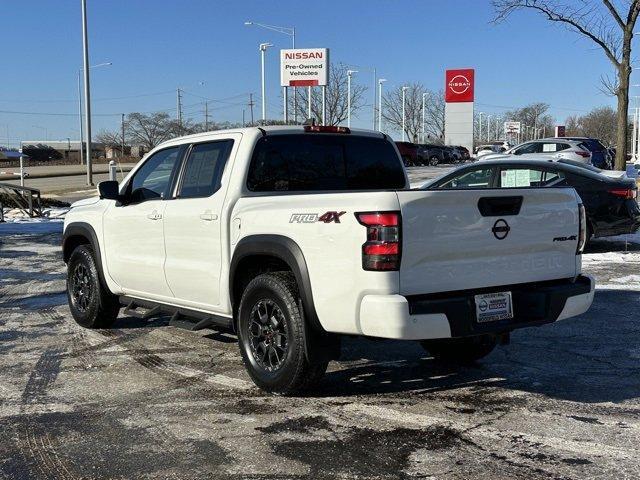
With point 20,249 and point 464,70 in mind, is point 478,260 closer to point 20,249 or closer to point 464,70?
point 20,249

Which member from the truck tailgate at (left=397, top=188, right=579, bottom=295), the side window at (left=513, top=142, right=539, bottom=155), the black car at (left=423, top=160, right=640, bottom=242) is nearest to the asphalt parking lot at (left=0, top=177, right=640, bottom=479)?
the truck tailgate at (left=397, top=188, right=579, bottom=295)

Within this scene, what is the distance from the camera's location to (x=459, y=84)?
6612cm

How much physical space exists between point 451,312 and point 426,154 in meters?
49.2

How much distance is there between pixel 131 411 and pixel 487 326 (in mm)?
2398

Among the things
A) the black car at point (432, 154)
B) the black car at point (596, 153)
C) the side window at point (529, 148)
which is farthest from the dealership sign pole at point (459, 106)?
the side window at point (529, 148)

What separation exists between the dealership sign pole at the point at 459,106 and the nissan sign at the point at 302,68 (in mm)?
24470

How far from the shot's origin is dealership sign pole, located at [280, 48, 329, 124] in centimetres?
4438

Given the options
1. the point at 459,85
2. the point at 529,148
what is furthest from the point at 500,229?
the point at 459,85

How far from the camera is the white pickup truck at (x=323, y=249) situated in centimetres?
417

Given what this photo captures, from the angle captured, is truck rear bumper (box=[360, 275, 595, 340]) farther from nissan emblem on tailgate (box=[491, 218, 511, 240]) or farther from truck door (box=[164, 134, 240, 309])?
truck door (box=[164, 134, 240, 309])

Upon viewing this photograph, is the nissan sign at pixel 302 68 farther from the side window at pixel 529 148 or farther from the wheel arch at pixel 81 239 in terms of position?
the wheel arch at pixel 81 239

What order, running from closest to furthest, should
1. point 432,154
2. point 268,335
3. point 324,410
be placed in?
point 324,410 → point 268,335 → point 432,154

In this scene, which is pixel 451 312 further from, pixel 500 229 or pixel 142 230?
pixel 142 230

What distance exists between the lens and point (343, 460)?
3.85 metres
